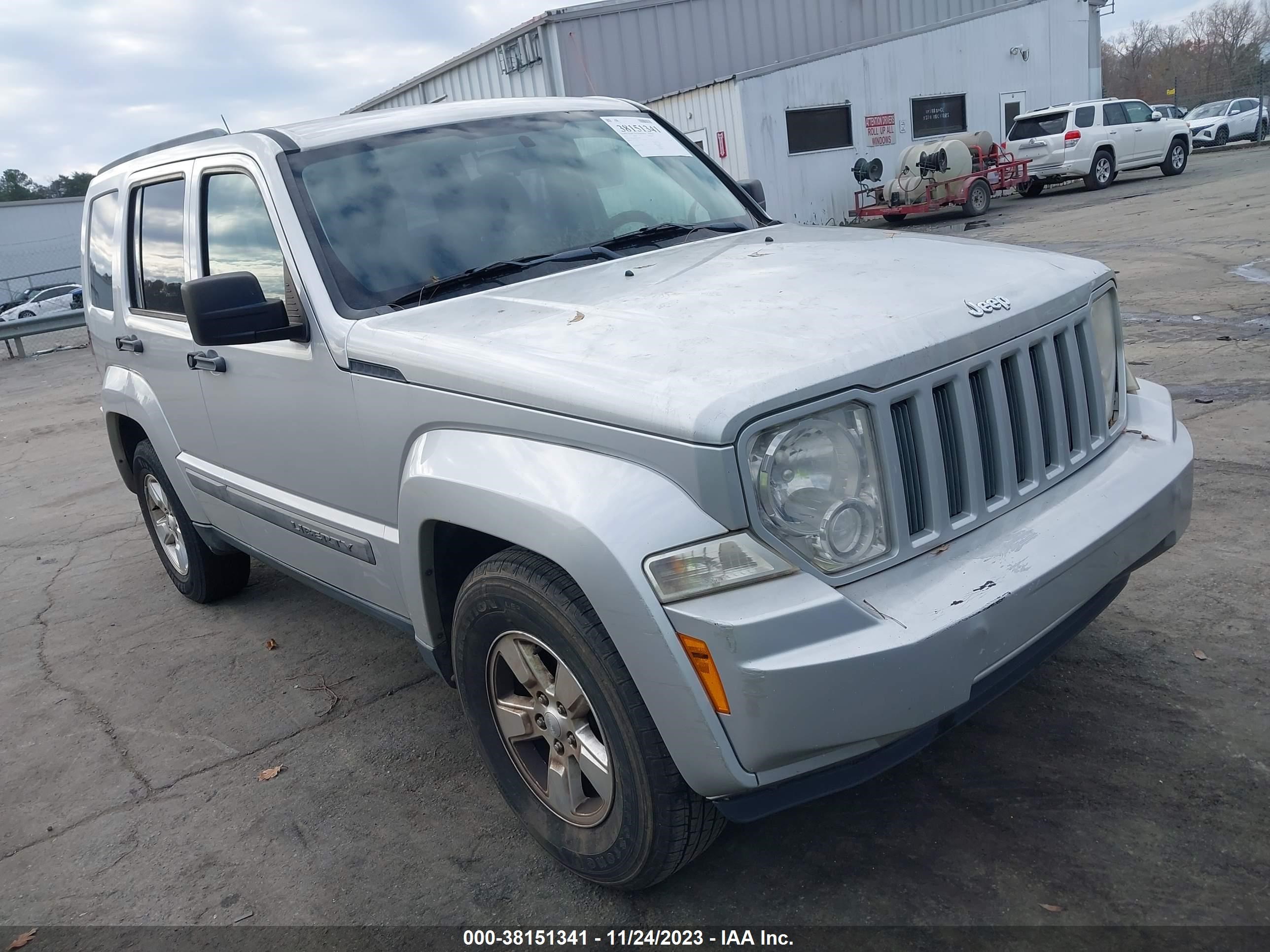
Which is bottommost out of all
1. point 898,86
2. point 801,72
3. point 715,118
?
point 715,118

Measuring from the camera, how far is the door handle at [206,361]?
143 inches

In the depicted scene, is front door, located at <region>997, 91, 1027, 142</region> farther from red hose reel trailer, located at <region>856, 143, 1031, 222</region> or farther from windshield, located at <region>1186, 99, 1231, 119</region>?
windshield, located at <region>1186, 99, 1231, 119</region>

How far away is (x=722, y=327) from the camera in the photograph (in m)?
2.38

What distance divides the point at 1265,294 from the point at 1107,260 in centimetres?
314

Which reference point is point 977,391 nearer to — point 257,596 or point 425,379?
point 425,379

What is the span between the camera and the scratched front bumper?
196 cm

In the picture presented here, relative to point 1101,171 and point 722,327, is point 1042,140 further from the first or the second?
point 722,327

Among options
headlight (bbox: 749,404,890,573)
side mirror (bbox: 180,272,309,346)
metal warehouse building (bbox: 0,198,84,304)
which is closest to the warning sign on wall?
side mirror (bbox: 180,272,309,346)

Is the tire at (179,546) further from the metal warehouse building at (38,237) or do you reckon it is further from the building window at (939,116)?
the metal warehouse building at (38,237)

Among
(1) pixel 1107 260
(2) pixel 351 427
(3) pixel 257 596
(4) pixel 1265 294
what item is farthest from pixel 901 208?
(2) pixel 351 427

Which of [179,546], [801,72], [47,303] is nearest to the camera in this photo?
[179,546]

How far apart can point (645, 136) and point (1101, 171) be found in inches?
819

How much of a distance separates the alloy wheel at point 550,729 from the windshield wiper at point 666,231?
4.80 feet

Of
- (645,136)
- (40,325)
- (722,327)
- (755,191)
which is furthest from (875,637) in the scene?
(40,325)
